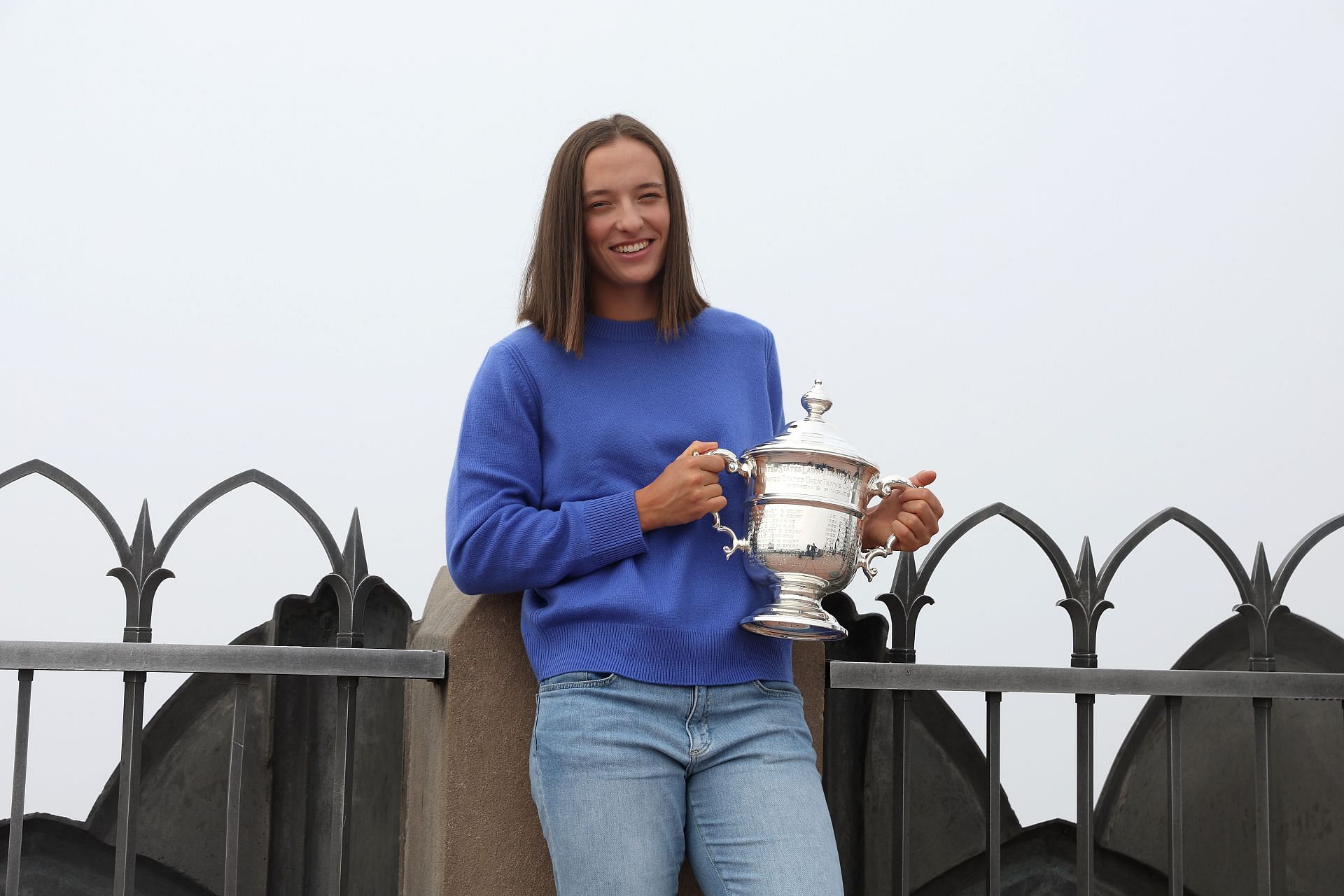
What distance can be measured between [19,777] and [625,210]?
1756 millimetres

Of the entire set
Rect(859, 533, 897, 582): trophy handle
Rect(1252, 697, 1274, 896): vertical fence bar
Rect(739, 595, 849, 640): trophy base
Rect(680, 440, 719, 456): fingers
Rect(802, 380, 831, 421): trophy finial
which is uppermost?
Rect(802, 380, 831, 421): trophy finial

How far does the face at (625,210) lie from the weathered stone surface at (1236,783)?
2.33 metres

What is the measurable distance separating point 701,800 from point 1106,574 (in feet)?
4.25

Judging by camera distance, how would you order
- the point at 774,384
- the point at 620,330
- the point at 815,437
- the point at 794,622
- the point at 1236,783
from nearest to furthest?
1. the point at 794,622
2. the point at 815,437
3. the point at 620,330
4. the point at 774,384
5. the point at 1236,783

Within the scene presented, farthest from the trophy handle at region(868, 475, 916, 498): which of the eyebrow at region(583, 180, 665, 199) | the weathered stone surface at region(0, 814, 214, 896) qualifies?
the weathered stone surface at region(0, 814, 214, 896)

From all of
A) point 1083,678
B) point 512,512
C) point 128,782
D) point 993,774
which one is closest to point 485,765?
point 512,512

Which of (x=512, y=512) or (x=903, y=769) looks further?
(x=903, y=769)

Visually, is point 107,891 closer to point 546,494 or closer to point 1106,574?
point 546,494

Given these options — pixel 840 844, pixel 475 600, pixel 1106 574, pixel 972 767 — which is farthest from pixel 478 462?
pixel 972 767

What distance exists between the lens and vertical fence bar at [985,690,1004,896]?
2650 mm

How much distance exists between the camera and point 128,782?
8.32ft

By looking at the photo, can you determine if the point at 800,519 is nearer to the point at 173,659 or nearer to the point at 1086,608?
the point at 1086,608

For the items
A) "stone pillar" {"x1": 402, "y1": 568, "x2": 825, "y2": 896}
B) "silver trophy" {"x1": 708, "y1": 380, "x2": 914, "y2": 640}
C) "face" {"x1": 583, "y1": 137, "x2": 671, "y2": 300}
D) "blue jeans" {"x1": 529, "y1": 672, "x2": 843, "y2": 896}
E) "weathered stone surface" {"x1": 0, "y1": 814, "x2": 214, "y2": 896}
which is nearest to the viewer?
"blue jeans" {"x1": 529, "y1": 672, "x2": 843, "y2": 896}

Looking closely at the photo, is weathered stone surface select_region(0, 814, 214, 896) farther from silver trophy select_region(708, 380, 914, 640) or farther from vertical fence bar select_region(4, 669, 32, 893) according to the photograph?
silver trophy select_region(708, 380, 914, 640)
